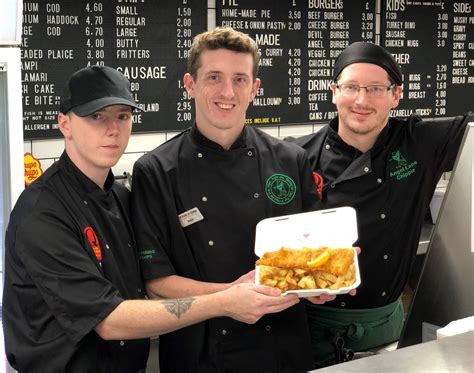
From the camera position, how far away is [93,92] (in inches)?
72.9

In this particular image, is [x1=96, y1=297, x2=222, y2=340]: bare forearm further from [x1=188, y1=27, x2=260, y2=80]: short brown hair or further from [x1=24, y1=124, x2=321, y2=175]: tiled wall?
[x1=24, y1=124, x2=321, y2=175]: tiled wall

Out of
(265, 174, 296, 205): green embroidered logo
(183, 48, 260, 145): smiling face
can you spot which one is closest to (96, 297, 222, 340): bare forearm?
(265, 174, 296, 205): green embroidered logo

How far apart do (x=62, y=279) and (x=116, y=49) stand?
7.18 feet

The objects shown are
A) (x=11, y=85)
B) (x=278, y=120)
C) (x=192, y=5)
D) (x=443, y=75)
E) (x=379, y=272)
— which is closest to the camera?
(x=379, y=272)

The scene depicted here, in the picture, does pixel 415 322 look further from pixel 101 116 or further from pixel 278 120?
pixel 278 120

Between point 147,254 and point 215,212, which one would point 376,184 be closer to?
point 215,212

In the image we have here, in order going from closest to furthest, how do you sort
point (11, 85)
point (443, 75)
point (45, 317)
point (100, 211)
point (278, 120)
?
point (45, 317) < point (100, 211) < point (11, 85) < point (278, 120) < point (443, 75)

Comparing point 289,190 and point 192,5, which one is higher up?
point 192,5

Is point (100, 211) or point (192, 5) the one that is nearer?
point (100, 211)

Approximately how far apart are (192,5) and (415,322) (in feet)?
8.03

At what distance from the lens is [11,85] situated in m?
2.63

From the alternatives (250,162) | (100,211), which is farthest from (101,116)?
(250,162)

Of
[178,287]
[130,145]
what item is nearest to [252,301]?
[178,287]

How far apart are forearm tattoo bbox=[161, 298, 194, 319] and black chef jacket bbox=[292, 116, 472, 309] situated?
0.67 m
